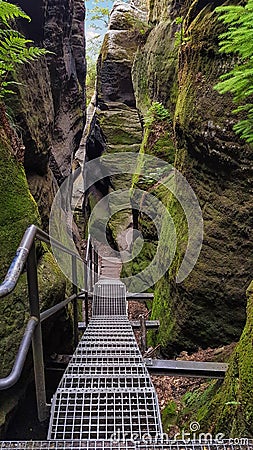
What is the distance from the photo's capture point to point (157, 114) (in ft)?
33.9

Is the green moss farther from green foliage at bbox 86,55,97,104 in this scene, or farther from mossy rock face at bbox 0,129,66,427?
green foliage at bbox 86,55,97,104

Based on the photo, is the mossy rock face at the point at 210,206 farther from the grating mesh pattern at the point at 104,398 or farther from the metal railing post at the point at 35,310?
the metal railing post at the point at 35,310

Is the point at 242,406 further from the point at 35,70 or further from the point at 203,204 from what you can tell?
the point at 35,70

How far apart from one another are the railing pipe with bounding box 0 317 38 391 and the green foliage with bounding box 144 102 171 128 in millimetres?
9184

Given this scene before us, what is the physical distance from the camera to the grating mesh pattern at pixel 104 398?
1.95 meters

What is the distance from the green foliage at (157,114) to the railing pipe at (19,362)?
9184 millimetres

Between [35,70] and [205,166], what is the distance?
4301 mm

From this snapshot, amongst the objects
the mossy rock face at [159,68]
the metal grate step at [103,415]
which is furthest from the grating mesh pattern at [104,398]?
the mossy rock face at [159,68]

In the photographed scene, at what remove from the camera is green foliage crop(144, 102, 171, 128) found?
10102mm

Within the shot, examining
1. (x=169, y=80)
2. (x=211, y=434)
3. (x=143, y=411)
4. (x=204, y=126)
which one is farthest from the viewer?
(x=169, y=80)

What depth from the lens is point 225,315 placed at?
4.45 metres

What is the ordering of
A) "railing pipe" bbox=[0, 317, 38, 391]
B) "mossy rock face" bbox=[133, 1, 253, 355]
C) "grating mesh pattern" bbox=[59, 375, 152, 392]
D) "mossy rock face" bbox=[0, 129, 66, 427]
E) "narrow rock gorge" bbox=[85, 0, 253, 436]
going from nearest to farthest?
"railing pipe" bbox=[0, 317, 38, 391] → "mossy rock face" bbox=[0, 129, 66, 427] → "grating mesh pattern" bbox=[59, 375, 152, 392] → "narrow rock gorge" bbox=[85, 0, 253, 436] → "mossy rock face" bbox=[133, 1, 253, 355]

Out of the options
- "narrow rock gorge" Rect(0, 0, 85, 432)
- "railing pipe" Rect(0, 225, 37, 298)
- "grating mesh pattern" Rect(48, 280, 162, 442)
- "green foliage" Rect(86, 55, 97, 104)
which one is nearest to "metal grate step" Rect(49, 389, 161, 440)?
"grating mesh pattern" Rect(48, 280, 162, 442)

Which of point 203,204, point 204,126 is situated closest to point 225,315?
point 203,204
